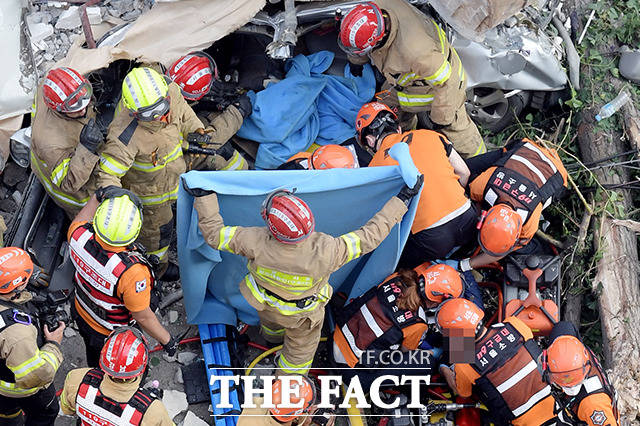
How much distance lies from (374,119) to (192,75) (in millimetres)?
1482

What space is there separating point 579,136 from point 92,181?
4409 millimetres

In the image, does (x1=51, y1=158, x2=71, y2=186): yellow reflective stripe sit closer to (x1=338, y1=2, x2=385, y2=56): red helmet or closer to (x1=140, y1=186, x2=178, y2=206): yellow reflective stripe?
(x1=140, y1=186, x2=178, y2=206): yellow reflective stripe

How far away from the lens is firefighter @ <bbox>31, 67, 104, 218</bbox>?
5.18m

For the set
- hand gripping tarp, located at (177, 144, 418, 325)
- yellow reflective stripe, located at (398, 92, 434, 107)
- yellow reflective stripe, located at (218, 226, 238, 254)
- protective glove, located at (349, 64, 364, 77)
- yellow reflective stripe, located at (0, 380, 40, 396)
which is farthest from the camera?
protective glove, located at (349, 64, 364, 77)

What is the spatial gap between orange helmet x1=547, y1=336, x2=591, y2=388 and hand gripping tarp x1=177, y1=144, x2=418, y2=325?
1.33 meters

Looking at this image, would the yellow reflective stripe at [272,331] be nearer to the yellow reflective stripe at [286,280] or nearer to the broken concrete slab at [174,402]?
the broken concrete slab at [174,402]

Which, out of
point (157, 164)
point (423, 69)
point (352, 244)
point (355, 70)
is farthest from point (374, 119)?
point (157, 164)

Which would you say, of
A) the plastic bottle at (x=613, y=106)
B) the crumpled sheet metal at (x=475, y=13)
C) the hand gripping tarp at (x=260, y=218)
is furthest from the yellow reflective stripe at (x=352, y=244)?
the plastic bottle at (x=613, y=106)

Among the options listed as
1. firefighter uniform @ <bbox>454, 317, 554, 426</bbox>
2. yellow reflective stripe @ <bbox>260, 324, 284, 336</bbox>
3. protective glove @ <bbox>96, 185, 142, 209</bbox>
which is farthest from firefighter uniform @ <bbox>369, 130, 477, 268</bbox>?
protective glove @ <bbox>96, 185, 142, 209</bbox>

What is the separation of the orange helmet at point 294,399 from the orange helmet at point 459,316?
1072mm

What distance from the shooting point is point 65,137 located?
540cm

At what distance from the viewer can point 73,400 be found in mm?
4613

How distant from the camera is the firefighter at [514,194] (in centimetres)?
567

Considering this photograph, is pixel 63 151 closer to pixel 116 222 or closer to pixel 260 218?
pixel 116 222
